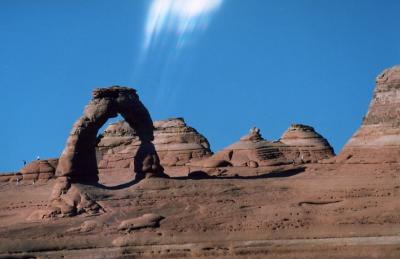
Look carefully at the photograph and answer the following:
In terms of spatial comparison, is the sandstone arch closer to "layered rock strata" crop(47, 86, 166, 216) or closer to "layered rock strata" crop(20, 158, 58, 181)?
"layered rock strata" crop(47, 86, 166, 216)

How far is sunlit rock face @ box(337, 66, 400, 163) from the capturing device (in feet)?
83.7

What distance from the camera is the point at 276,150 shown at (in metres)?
38.2

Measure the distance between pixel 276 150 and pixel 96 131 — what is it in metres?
16.4

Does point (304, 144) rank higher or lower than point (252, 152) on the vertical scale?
higher

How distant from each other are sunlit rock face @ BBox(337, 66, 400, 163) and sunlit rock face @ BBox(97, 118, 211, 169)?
12.8 metres

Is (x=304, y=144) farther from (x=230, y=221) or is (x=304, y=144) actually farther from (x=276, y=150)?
(x=230, y=221)

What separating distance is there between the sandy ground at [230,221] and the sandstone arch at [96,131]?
3.08 feet

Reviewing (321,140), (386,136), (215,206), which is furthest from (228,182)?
(321,140)

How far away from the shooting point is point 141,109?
2439 centimetres

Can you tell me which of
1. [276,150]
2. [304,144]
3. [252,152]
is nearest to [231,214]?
[252,152]

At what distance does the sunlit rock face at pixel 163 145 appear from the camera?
38.0m

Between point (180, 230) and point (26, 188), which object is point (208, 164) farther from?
point (180, 230)

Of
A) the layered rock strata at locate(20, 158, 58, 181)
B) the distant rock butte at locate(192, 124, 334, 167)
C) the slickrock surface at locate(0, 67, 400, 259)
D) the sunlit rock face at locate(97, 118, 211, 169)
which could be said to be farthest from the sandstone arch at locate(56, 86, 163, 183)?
the sunlit rock face at locate(97, 118, 211, 169)

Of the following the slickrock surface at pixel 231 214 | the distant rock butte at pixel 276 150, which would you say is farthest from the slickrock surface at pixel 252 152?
the slickrock surface at pixel 231 214
